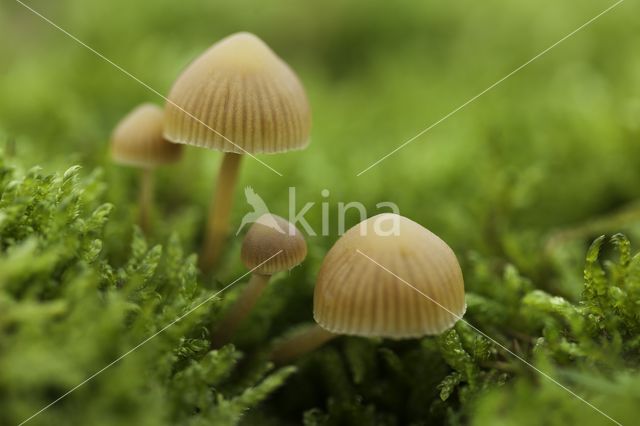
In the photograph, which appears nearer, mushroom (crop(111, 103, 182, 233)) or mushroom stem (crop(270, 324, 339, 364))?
mushroom stem (crop(270, 324, 339, 364))

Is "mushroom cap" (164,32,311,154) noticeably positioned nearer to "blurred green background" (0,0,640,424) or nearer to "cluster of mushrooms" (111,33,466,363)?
"cluster of mushrooms" (111,33,466,363)

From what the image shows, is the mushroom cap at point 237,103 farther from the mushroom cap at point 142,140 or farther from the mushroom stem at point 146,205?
the mushroom stem at point 146,205

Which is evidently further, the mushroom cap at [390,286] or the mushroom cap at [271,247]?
the mushroom cap at [271,247]
